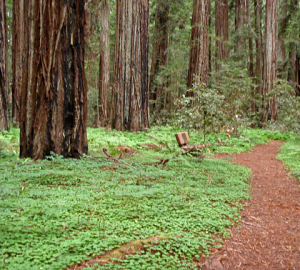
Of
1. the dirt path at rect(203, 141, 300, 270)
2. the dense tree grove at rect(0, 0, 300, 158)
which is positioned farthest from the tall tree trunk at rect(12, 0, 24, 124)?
the dirt path at rect(203, 141, 300, 270)

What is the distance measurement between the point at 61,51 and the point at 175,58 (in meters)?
11.3

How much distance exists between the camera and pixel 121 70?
9.84 meters

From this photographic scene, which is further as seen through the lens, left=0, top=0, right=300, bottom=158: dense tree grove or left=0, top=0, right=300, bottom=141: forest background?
left=0, top=0, right=300, bottom=141: forest background

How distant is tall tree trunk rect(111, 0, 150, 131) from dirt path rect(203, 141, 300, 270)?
5094 millimetres

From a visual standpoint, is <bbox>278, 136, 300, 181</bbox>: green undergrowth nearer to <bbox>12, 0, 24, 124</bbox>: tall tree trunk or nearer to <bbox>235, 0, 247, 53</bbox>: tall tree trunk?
<bbox>12, 0, 24, 124</bbox>: tall tree trunk

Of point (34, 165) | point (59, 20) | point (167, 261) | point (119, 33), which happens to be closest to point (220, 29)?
point (119, 33)

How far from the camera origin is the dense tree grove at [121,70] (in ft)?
16.6

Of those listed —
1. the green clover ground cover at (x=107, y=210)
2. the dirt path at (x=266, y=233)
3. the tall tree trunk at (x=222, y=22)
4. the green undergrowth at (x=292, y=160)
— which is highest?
the tall tree trunk at (x=222, y=22)

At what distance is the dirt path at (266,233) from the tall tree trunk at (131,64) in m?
5.09

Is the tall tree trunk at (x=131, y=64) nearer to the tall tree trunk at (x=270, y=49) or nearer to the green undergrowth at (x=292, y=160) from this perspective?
the green undergrowth at (x=292, y=160)

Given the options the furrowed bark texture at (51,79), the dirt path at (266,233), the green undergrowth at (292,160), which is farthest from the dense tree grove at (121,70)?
the dirt path at (266,233)

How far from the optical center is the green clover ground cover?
7.82 feet

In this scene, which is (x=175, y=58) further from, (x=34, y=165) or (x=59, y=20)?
(x=34, y=165)

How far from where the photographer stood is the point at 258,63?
75.8 feet
